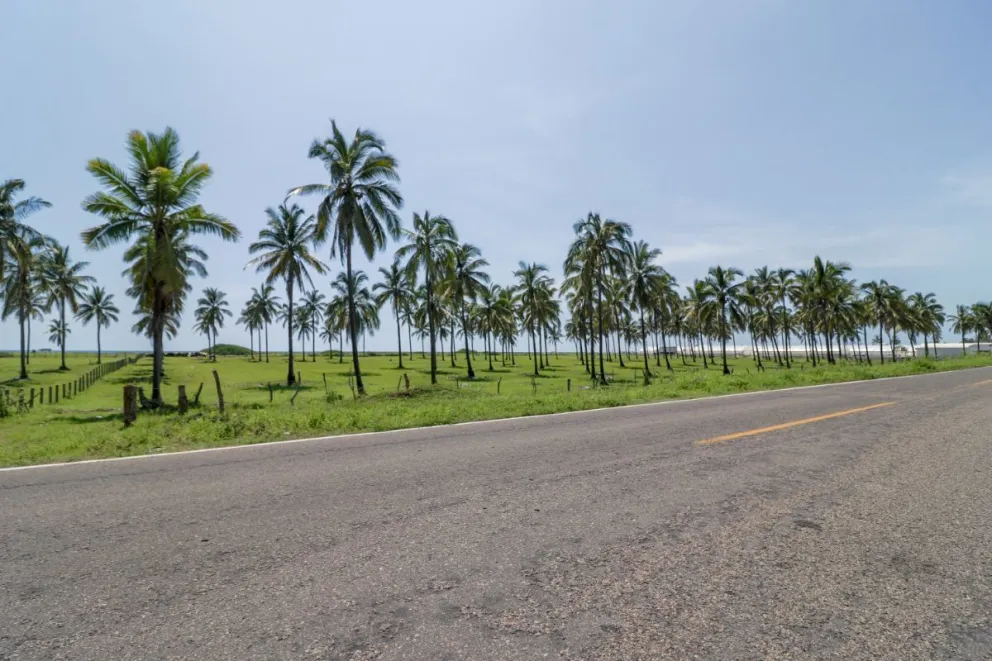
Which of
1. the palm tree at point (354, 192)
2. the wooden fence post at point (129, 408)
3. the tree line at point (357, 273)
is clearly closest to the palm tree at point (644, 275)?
the tree line at point (357, 273)

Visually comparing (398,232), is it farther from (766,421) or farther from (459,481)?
(459,481)

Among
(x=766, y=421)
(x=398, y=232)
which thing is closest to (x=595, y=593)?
(x=766, y=421)

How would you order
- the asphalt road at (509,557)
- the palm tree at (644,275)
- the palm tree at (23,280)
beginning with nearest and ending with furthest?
the asphalt road at (509,557) → the palm tree at (23,280) → the palm tree at (644,275)

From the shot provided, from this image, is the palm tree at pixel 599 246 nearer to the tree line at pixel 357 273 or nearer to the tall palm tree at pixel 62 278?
the tree line at pixel 357 273

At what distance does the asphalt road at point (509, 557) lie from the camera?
2580mm

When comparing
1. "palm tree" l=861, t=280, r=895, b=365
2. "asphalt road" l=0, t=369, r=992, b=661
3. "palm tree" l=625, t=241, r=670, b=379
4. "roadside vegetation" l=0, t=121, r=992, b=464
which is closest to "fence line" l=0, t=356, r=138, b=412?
"roadside vegetation" l=0, t=121, r=992, b=464

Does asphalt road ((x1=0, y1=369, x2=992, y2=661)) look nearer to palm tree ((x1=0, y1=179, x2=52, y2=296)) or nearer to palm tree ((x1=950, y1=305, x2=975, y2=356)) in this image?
palm tree ((x1=0, y1=179, x2=52, y2=296))

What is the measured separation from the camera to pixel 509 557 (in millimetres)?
3549

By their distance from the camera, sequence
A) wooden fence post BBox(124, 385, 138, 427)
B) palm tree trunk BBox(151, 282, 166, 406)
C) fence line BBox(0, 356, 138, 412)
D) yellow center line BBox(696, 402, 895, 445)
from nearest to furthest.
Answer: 1. yellow center line BBox(696, 402, 895, 445)
2. wooden fence post BBox(124, 385, 138, 427)
3. fence line BBox(0, 356, 138, 412)
4. palm tree trunk BBox(151, 282, 166, 406)

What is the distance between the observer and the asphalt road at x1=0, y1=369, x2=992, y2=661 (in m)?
2.58

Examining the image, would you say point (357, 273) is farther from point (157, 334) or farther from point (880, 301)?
point (880, 301)

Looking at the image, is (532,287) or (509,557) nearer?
(509,557)

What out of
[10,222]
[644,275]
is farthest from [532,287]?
[10,222]

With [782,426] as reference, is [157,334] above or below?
above
